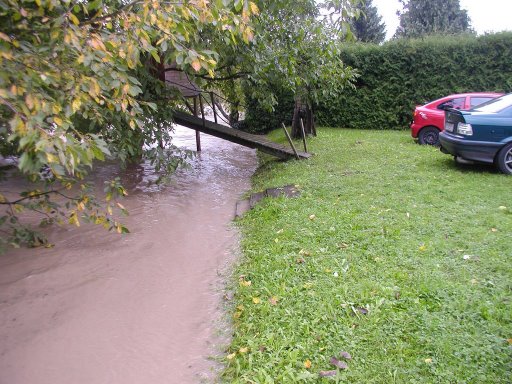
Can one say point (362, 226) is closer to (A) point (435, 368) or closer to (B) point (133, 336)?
(A) point (435, 368)

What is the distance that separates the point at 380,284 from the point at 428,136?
8642mm

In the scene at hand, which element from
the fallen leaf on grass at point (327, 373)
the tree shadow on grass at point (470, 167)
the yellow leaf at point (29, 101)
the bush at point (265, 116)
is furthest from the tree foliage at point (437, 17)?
the yellow leaf at point (29, 101)

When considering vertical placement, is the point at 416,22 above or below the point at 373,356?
above

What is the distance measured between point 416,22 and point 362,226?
89.3 ft

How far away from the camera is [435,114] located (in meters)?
11.3

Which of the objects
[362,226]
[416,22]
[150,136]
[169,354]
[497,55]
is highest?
[416,22]

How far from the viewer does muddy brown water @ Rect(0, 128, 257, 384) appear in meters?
3.79

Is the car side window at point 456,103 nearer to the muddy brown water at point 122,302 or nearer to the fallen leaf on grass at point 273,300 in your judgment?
the muddy brown water at point 122,302

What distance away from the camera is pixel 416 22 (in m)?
28.3

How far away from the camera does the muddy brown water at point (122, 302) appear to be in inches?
149

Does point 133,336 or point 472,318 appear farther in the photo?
point 133,336

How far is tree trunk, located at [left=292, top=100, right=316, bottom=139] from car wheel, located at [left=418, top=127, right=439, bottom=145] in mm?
3479

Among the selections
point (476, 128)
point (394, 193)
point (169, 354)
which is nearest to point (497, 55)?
point (476, 128)

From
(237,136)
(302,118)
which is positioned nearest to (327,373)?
(237,136)
